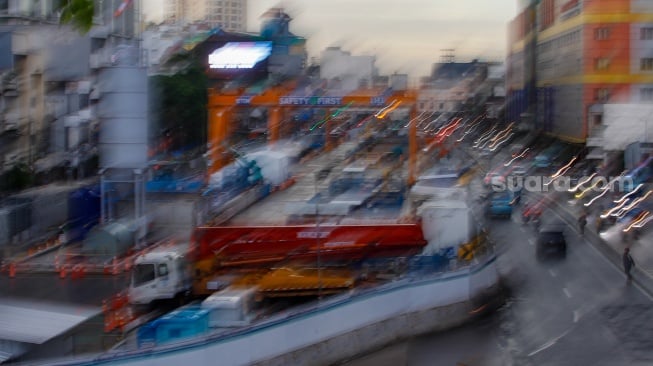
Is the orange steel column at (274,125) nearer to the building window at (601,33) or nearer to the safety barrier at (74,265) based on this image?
the building window at (601,33)

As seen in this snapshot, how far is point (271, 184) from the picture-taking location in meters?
9.14

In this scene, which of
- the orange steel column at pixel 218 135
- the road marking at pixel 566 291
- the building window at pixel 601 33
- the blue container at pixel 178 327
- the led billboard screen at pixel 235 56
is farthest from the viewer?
the led billboard screen at pixel 235 56

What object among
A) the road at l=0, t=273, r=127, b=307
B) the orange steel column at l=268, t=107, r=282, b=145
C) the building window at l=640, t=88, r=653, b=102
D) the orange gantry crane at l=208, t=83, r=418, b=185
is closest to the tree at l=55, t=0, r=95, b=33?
the road at l=0, t=273, r=127, b=307

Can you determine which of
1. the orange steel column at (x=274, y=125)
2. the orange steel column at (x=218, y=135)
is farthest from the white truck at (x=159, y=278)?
the orange steel column at (x=274, y=125)

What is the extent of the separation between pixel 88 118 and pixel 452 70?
526 centimetres

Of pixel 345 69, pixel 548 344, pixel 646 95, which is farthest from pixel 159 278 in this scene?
pixel 345 69

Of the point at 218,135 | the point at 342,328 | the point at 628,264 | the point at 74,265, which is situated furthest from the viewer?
the point at 218,135

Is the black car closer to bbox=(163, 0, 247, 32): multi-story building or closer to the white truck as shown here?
the white truck

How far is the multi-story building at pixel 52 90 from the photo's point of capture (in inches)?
284

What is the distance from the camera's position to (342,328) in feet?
11.8

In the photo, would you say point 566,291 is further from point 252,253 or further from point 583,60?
point 583,60

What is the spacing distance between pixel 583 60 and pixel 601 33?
0.26 metres

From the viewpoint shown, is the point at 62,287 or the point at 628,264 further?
the point at 628,264

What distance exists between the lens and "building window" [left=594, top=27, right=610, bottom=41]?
674cm
